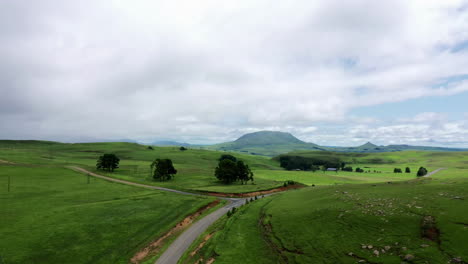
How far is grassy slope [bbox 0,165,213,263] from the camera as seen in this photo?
3641cm

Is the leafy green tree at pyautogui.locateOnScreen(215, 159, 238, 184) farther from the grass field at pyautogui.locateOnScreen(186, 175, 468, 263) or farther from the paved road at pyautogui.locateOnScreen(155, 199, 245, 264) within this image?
the grass field at pyautogui.locateOnScreen(186, 175, 468, 263)

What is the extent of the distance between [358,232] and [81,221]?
5591cm

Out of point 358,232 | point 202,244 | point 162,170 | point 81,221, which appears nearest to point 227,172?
point 162,170

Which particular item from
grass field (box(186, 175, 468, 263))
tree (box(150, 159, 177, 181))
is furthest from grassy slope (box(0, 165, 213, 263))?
tree (box(150, 159, 177, 181))

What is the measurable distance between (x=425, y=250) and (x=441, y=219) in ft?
27.2

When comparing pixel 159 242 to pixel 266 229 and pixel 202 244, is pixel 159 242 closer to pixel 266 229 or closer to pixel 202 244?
pixel 202 244

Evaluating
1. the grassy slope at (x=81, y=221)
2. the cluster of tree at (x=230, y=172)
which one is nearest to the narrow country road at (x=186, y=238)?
the grassy slope at (x=81, y=221)

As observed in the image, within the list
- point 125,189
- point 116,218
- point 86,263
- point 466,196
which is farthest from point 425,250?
point 125,189

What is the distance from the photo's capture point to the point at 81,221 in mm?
48375

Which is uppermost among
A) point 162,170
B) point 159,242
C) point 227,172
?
point 227,172

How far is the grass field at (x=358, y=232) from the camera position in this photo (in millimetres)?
24453

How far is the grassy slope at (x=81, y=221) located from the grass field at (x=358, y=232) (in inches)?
686

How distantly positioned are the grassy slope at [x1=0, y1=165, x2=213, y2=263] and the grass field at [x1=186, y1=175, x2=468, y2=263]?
17.4 metres

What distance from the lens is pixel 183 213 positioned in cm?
5775
